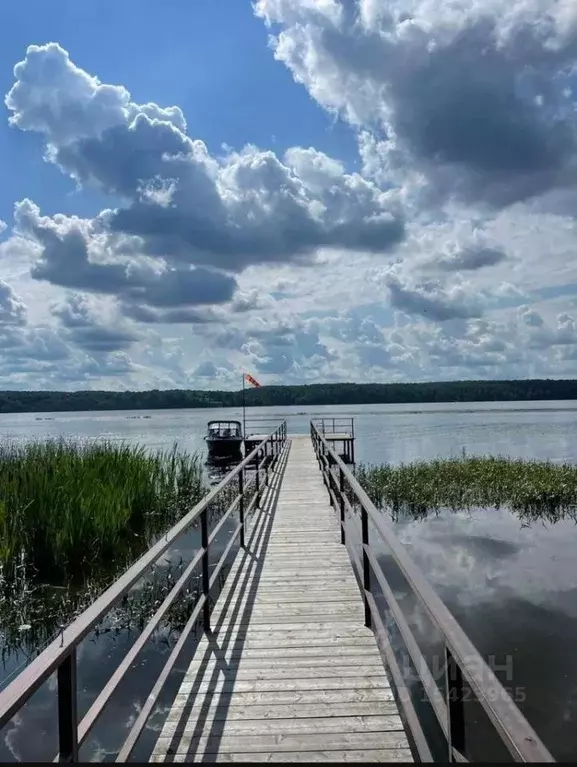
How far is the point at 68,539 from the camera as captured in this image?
33.1ft

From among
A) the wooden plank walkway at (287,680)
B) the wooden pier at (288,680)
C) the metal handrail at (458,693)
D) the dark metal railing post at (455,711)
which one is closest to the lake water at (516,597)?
the wooden pier at (288,680)

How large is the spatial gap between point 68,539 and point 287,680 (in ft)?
22.8

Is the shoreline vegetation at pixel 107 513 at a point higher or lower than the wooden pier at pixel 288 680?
lower

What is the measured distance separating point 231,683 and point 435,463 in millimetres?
18978

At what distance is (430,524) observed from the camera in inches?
573

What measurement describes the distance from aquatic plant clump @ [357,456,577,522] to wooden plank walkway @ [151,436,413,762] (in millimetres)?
10070

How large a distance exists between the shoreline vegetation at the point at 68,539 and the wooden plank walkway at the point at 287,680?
283 cm

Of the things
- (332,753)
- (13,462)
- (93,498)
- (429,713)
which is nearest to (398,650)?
(429,713)

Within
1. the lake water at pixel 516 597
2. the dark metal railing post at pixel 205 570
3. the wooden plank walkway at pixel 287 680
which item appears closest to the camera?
the wooden plank walkway at pixel 287 680

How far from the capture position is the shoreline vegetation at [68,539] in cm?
838

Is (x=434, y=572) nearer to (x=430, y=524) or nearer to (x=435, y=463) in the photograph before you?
(x=430, y=524)

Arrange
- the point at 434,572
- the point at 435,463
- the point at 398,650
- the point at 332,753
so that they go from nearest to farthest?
1. the point at 332,753
2. the point at 398,650
3. the point at 434,572
4. the point at 435,463

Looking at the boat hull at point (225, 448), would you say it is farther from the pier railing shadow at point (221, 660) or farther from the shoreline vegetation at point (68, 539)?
the pier railing shadow at point (221, 660)

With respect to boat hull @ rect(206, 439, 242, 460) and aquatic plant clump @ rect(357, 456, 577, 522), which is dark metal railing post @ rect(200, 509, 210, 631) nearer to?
aquatic plant clump @ rect(357, 456, 577, 522)
